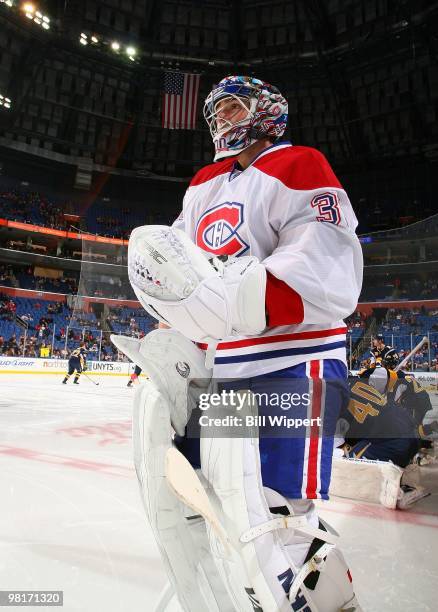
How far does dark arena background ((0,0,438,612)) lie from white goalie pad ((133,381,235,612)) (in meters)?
0.34

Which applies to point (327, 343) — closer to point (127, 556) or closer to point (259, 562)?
point (259, 562)

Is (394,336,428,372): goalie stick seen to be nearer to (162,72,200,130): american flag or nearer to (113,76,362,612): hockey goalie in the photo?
(113,76,362,612): hockey goalie

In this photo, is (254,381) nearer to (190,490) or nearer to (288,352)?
(288,352)

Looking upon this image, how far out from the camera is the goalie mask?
1218 mm

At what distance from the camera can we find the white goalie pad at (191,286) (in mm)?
814

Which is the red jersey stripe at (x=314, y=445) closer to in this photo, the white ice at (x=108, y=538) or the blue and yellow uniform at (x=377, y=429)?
the white ice at (x=108, y=538)

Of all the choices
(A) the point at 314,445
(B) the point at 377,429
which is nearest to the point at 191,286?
(A) the point at 314,445

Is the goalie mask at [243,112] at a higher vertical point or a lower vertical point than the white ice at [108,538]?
higher

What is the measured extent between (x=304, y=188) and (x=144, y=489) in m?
0.76

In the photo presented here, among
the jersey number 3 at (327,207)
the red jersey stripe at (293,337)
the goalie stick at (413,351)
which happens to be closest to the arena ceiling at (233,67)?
the goalie stick at (413,351)

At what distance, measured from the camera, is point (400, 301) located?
794cm

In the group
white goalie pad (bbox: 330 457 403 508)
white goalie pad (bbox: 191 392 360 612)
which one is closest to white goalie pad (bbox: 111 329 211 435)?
white goalie pad (bbox: 191 392 360 612)

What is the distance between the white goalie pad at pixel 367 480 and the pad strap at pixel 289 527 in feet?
5.48

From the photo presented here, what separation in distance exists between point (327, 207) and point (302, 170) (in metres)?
0.13
